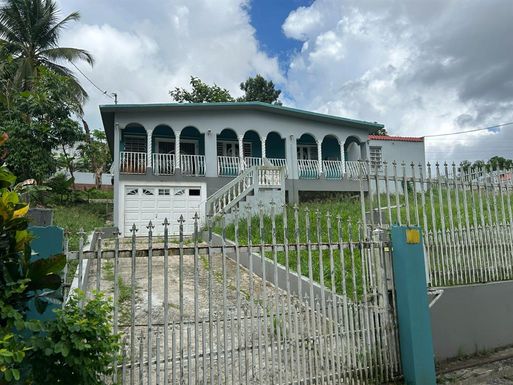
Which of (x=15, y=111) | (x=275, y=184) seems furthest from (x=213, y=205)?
(x=15, y=111)

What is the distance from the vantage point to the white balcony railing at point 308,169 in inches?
709

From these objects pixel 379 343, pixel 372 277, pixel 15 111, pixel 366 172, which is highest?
pixel 15 111

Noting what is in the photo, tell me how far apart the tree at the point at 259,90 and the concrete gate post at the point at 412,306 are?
26227mm

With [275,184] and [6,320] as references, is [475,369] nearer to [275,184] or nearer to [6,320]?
[6,320]

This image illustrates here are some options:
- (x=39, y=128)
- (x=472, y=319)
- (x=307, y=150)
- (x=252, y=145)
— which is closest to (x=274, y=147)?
(x=252, y=145)

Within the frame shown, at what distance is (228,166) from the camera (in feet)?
55.2

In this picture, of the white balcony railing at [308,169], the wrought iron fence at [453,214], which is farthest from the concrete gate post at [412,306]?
the white balcony railing at [308,169]

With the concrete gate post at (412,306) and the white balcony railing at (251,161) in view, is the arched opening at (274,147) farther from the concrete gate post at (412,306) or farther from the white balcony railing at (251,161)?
the concrete gate post at (412,306)

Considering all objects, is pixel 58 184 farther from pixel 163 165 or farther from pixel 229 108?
pixel 229 108

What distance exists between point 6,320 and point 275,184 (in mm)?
11818

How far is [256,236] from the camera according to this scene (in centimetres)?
872

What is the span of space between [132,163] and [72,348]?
45.0ft

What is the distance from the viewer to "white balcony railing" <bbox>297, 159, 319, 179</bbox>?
18000 mm

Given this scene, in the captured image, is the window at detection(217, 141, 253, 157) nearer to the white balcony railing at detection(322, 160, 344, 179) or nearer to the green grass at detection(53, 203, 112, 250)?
the white balcony railing at detection(322, 160, 344, 179)
